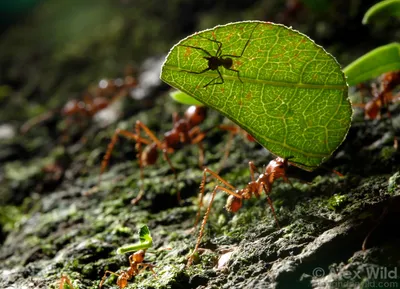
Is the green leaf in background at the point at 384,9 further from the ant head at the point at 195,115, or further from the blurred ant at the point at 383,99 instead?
the ant head at the point at 195,115

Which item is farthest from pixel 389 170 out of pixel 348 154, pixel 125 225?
pixel 125 225

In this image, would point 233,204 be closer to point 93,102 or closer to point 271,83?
point 271,83

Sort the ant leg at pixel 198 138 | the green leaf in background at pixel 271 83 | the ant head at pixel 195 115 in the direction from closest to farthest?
the green leaf in background at pixel 271 83
the ant leg at pixel 198 138
the ant head at pixel 195 115

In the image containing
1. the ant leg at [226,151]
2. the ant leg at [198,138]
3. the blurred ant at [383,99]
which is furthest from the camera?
the ant leg at [198,138]

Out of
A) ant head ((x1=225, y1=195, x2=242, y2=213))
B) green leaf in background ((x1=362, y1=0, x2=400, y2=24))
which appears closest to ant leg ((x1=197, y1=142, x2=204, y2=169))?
ant head ((x1=225, y1=195, x2=242, y2=213))

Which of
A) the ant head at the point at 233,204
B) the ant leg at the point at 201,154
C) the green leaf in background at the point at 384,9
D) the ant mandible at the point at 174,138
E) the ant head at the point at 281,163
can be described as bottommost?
the ant head at the point at 233,204

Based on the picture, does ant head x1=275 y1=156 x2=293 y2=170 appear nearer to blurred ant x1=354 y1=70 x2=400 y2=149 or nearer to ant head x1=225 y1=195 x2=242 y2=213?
ant head x1=225 y1=195 x2=242 y2=213

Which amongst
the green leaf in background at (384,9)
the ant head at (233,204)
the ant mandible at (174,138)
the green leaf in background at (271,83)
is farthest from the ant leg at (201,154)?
the green leaf in background at (384,9)
